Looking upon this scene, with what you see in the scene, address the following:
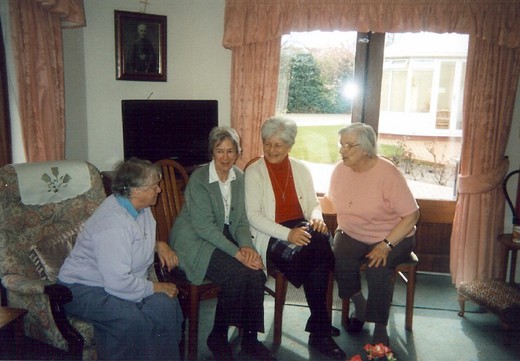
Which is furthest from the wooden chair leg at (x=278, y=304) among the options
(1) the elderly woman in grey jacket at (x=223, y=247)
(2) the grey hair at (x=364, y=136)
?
(2) the grey hair at (x=364, y=136)

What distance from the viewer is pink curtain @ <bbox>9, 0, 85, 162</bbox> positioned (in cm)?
245

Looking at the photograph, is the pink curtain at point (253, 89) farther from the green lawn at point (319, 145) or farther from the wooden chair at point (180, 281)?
the wooden chair at point (180, 281)

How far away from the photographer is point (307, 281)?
2.36m

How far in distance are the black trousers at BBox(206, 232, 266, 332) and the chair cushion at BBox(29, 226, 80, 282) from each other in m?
0.70

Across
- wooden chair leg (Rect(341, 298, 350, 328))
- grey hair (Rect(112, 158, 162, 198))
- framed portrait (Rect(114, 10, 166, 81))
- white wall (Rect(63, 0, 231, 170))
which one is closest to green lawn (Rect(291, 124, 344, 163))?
white wall (Rect(63, 0, 231, 170))

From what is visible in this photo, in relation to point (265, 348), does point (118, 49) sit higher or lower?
higher

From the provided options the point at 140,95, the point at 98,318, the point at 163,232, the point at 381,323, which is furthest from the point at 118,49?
the point at 381,323

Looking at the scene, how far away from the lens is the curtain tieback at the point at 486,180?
126 inches

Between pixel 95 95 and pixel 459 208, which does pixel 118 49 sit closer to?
pixel 95 95

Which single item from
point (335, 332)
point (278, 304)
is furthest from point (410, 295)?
point (278, 304)

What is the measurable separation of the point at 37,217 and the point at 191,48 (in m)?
1.96

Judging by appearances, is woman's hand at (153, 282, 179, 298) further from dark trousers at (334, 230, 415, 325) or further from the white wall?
the white wall

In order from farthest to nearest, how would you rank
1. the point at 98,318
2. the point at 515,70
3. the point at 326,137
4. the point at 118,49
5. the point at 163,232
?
the point at 326,137 < the point at 118,49 < the point at 515,70 < the point at 163,232 < the point at 98,318

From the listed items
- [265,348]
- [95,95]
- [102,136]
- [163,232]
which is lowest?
[265,348]
